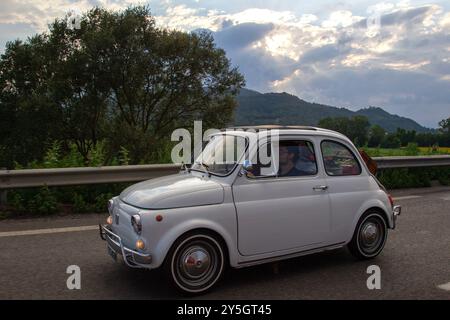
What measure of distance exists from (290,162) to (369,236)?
1.56 meters

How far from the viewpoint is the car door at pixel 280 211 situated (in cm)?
509

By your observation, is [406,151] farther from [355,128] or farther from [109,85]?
[109,85]

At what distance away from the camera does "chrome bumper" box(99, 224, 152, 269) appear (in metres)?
4.61

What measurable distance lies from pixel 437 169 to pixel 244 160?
10.9 metres

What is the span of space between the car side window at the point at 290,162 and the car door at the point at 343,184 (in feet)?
0.72

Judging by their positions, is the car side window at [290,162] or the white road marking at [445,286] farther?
the car side window at [290,162]

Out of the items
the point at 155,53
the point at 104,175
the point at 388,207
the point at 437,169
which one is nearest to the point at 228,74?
the point at 155,53

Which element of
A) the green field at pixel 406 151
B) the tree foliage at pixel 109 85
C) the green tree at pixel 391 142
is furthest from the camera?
the tree foliage at pixel 109 85

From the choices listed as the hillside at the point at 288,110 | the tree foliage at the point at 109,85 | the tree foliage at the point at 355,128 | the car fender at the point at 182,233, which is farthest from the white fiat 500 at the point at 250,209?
the hillside at the point at 288,110

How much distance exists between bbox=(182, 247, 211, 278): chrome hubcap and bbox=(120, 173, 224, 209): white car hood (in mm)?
484

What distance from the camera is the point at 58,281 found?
5.07m

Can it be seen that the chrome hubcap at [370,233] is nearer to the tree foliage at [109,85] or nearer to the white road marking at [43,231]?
the white road marking at [43,231]

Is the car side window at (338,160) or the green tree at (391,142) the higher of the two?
the green tree at (391,142)

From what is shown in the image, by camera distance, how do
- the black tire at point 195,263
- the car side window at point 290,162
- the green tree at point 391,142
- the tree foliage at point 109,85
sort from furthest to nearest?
the tree foliage at point 109,85 < the green tree at point 391,142 < the car side window at point 290,162 < the black tire at point 195,263
